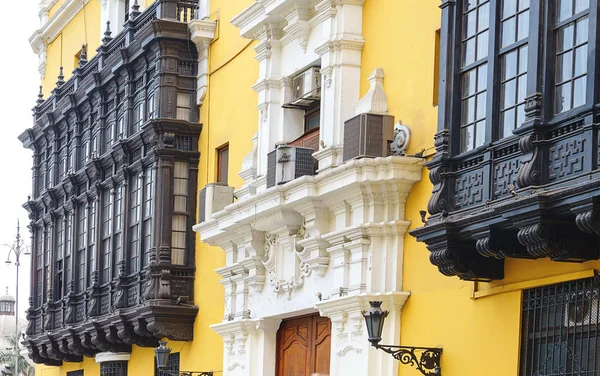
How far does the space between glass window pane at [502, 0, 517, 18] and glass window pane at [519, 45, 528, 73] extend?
44 cm

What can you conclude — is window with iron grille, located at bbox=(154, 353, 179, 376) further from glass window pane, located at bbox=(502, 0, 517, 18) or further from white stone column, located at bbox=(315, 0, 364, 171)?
glass window pane, located at bbox=(502, 0, 517, 18)

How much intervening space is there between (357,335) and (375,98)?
2778mm

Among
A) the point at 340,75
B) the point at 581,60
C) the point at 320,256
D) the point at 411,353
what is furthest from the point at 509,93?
the point at 320,256

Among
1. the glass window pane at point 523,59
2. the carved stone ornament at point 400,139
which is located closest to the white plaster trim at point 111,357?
the carved stone ornament at point 400,139

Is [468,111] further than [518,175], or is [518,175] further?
[468,111]

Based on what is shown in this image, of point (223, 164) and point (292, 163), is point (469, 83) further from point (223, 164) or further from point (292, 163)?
point (223, 164)

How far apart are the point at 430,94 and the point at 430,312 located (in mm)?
2415

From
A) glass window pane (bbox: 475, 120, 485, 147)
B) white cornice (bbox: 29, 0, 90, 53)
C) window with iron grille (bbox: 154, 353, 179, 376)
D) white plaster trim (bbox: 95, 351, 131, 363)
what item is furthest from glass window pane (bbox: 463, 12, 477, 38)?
→ white cornice (bbox: 29, 0, 90, 53)

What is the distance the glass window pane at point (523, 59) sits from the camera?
1336cm

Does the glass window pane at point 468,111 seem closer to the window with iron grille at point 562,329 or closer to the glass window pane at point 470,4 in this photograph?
the glass window pane at point 470,4

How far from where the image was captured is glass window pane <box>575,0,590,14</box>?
12.6 meters

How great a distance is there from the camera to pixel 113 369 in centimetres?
2575

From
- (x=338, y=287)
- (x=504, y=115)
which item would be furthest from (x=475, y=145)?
(x=338, y=287)

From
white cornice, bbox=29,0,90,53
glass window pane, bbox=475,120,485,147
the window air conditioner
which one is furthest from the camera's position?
white cornice, bbox=29,0,90,53
